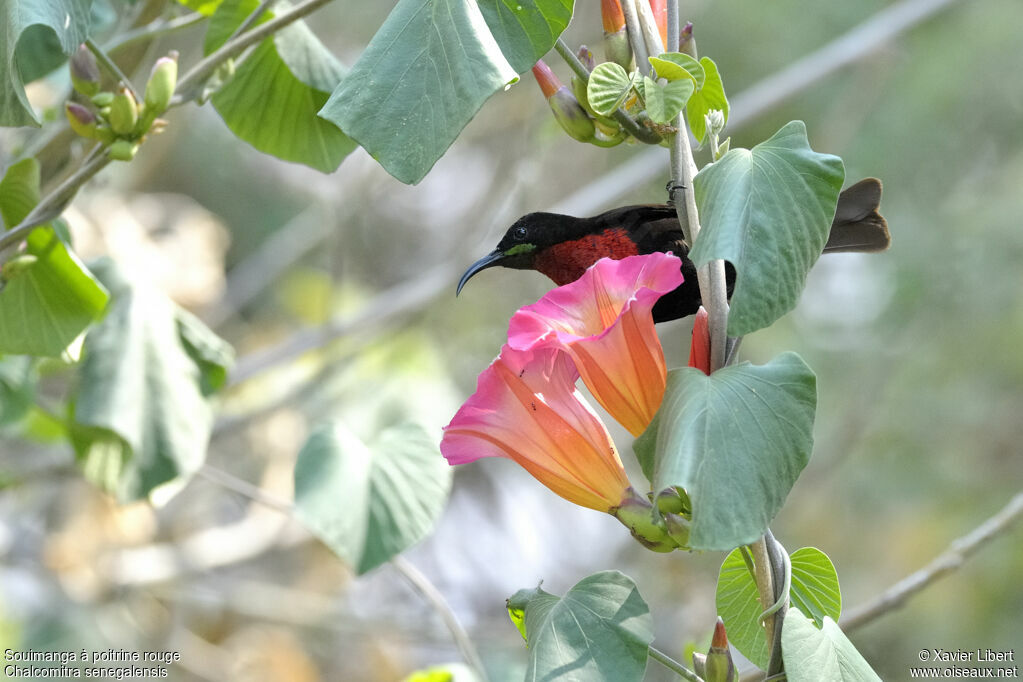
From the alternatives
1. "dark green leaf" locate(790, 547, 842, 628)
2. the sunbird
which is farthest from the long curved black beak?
"dark green leaf" locate(790, 547, 842, 628)

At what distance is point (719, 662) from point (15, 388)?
1.87 metres

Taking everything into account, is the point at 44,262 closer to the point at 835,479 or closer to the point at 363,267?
the point at 363,267

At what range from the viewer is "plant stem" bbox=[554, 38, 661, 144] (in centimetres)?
135

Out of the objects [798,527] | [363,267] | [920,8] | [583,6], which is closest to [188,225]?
[583,6]

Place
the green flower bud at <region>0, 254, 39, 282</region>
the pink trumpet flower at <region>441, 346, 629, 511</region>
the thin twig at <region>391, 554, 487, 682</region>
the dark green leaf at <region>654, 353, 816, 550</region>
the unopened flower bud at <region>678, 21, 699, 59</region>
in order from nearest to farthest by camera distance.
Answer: the dark green leaf at <region>654, 353, 816, 550</region>
the pink trumpet flower at <region>441, 346, 629, 511</region>
the unopened flower bud at <region>678, 21, 699, 59</region>
the green flower bud at <region>0, 254, 39, 282</region>
the thin twig at <region>391, 554, 487, 682</region>

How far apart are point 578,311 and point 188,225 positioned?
3807mm

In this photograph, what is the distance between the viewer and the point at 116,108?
1.66 meters

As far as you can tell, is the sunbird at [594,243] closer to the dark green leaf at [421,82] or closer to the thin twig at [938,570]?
the thin twig at [938,570]

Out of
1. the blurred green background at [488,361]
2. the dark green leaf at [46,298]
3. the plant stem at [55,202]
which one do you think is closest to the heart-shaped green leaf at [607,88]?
the plant stem at [55,202]

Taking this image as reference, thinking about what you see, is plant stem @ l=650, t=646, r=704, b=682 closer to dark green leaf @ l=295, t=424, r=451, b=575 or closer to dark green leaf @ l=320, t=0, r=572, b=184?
dark green leaf @ l=320, t=0, r=572, b=184

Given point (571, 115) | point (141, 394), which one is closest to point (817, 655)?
point (571, 115)

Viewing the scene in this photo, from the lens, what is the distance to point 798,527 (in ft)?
22.4

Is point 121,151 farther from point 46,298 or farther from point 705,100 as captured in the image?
point 705,100

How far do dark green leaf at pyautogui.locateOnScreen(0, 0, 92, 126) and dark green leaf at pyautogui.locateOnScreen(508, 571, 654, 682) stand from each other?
97 cm
